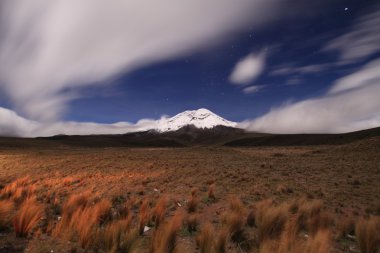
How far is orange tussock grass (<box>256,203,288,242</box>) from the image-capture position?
567cm

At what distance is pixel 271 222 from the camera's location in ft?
20.3

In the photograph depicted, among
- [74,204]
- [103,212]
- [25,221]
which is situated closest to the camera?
[25,221]

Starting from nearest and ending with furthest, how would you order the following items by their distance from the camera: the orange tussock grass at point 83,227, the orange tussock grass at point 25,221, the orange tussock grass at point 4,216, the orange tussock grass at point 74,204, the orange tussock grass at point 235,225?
1. the orange tussock grass at point 83,227
2. the orange tussock grass at point 25,221
3. the orange tussock grass at point 235,225
4. the orange tussock grass at point 4,216
5. the orange tussock grass at point 74,204

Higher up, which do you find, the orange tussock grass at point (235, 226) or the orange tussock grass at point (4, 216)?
the orange tussock grass at point (4, 216)

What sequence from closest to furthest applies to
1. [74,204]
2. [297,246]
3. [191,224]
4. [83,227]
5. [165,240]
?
1. [297,246]
2. [165,240]
3. [83,227]
4. [191,224]
5. [74,204]

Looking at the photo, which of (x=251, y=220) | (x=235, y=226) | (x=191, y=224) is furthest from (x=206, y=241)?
(x=251, y=220)

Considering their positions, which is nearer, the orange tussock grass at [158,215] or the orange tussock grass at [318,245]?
the orange tussock grass at [318,245]

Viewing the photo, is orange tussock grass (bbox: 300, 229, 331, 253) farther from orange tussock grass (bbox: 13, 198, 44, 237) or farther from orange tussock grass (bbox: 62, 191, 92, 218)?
orange tussock grass (bbox: 62, 191, 92, 218)

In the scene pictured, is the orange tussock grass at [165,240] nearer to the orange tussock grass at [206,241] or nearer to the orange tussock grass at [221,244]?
the orange tussock grass at [206,241]

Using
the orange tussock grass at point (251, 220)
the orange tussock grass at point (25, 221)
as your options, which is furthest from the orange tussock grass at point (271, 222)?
the orange tussock grass at point (25, 221)

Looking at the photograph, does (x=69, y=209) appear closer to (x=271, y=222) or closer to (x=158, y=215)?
(x=158, y=215)

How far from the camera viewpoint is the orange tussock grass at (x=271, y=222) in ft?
18.6

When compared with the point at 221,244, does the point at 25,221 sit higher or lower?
higher

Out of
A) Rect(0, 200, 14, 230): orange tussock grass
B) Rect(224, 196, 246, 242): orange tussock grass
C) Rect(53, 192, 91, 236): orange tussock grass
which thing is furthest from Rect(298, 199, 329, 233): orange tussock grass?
Rect(0, 200, 14, 230): orange tussock grass
